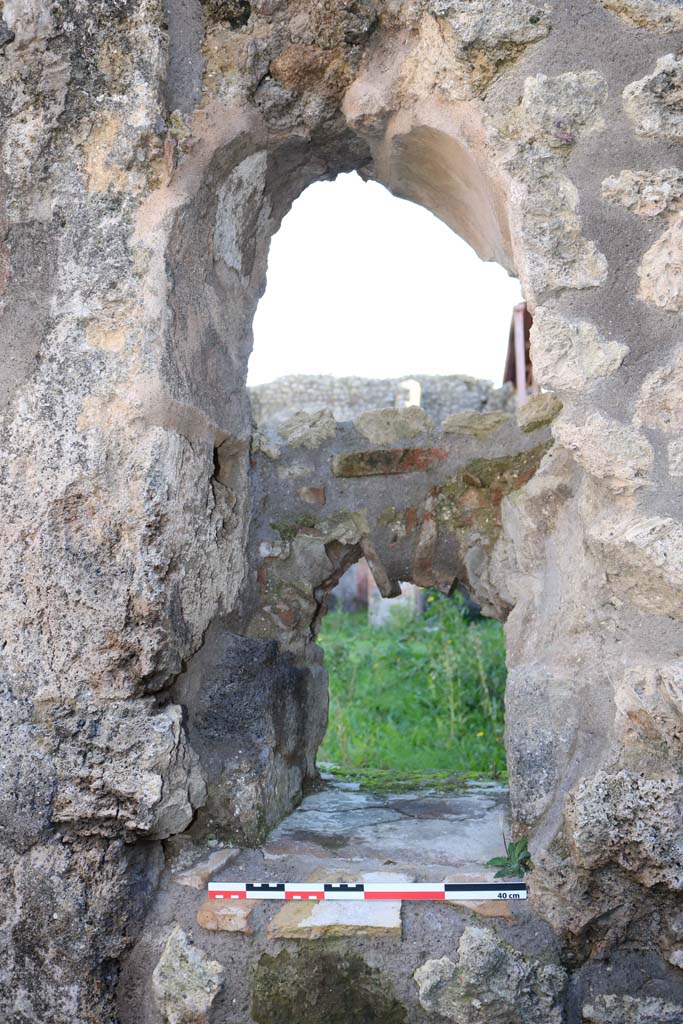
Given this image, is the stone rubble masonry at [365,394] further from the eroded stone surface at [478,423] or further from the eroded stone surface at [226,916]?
the eroded stone surface at [226,916]

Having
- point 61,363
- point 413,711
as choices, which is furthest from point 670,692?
point 413,711

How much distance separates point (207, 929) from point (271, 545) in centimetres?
114

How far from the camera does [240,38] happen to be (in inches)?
88.0

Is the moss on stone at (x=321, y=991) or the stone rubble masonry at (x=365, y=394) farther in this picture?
the stone rubble masonry at (x=365, y=394)

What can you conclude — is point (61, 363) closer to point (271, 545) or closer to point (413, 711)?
point (271, 545)

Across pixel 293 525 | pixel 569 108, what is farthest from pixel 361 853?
pixel 569 108

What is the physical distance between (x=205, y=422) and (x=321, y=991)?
1.35 m

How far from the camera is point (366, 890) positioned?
194 cm

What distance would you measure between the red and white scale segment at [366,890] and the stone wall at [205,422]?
0.35 ft

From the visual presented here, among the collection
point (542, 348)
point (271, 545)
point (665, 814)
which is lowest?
point (665, 814)

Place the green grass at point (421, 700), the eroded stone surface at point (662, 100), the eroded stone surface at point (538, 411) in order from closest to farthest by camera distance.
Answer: the eroded stone surface at point (662, 100)
the eroded stone surface at point (538, 411)
the green grass at point (421, 700)

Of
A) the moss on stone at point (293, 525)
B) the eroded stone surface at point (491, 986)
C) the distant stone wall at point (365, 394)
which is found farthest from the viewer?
the distant stone wall at point (365, 394)

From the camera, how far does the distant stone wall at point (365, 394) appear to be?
9.96 m

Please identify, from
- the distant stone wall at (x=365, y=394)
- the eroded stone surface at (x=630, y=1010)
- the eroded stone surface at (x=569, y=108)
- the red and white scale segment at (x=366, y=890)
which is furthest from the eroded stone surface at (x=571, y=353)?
the distant stone wall at (x=365, y=394)
